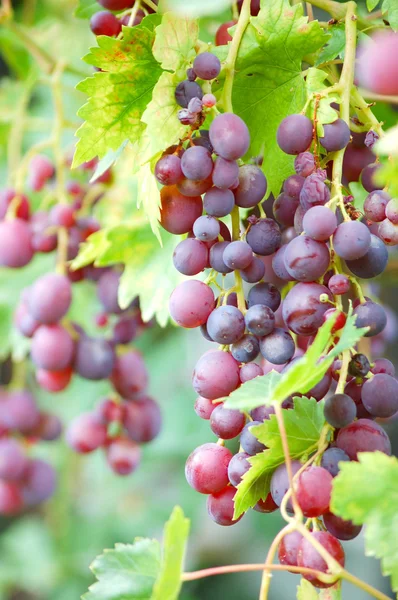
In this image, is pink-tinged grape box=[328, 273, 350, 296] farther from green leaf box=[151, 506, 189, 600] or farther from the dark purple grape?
green leaf box=[151, 506, 189, 600]

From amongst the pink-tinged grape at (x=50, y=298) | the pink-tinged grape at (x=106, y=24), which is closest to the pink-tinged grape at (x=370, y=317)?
the pink-tinged grape at (x=106, y=24)

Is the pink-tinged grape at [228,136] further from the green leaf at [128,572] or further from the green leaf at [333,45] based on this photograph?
the green leaf at [128,572]

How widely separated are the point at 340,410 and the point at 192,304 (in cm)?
14

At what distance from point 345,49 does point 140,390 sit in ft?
2.03

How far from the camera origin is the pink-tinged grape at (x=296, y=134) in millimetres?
525

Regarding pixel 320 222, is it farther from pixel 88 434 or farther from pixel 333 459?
pixel 88 434

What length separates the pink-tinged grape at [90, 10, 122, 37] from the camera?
66 centimetres

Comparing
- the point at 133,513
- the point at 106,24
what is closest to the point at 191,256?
the point at 106,24

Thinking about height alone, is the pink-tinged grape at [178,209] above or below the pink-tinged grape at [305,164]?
below

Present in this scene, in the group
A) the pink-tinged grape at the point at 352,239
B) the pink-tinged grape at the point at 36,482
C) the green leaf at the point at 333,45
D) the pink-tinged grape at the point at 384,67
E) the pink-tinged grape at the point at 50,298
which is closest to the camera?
the pink-tinged grape at the point at 384,67

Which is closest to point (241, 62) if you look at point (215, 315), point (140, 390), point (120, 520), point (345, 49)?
point (345, 49)

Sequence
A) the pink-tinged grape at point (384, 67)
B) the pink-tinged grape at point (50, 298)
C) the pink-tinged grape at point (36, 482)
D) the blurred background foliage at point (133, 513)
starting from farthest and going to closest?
the blurred background foliage at point (133, 513)
the pink-tinged grape at point (36, 482)
the pink-tinged grape at point (50, 298)
the pink-tinged grape at point (384, 67)

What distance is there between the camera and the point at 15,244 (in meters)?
0.93

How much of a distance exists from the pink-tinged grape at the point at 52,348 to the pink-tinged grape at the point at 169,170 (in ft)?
1.46
